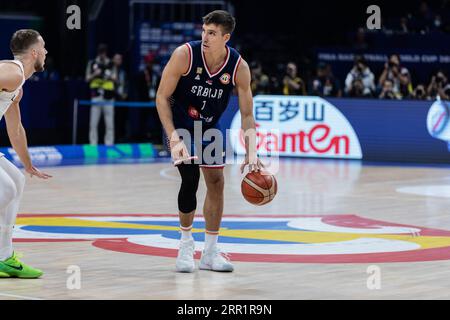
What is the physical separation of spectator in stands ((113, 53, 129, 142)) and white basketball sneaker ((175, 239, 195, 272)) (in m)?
14.0

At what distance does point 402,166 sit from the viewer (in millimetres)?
19391

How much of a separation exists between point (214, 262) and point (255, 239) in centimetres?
186

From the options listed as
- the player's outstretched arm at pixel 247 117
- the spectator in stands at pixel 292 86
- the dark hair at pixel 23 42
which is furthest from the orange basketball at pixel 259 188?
the spectator in stands at pixel 292 86

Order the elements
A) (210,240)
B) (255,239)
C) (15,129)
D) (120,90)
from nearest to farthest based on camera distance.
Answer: (15,129) < (210,240) < (255,239) < (120,90)

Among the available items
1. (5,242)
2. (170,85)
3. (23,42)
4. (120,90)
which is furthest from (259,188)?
(120,90)

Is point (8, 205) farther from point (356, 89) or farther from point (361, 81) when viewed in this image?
point (361, 81)

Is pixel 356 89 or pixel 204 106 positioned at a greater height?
pixel 356 89

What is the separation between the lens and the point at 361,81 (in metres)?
21.7

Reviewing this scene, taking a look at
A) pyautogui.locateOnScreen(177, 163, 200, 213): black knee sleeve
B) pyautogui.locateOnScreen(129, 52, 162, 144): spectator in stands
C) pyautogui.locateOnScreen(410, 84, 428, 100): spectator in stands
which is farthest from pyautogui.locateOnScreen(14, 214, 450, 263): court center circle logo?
pyautogui.locateOnScreen(129, 52, 162, 144): spectator in stands

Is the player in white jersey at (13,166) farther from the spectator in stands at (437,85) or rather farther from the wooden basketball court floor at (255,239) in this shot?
the spectator in stands at (437,85)

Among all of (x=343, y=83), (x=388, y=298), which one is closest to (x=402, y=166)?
(x=343, y=83)

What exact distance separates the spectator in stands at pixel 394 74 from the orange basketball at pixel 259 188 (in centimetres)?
1295

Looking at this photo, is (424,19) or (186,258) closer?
(186,258)
